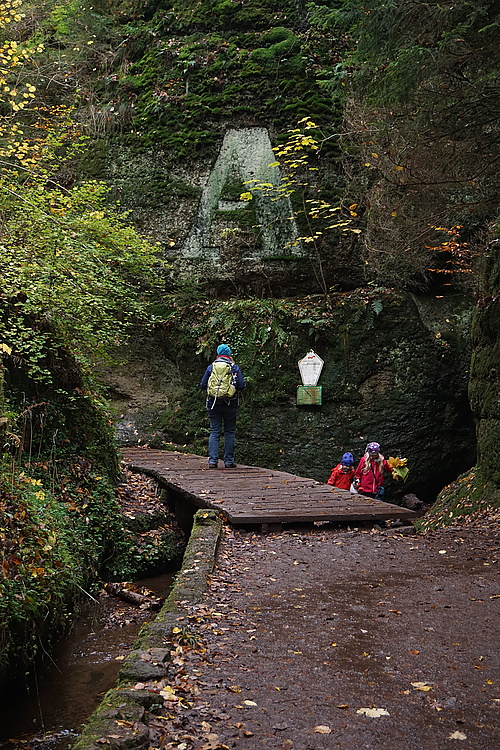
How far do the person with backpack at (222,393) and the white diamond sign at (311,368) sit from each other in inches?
124

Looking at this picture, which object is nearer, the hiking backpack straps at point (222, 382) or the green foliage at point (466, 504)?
the green foliage at point (466, 504)

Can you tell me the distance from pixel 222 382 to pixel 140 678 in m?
7.30

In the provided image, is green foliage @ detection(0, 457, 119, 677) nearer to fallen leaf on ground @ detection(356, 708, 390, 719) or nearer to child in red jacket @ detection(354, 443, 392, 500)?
fallen leaf on ground @ detection(356, 708, 390, 719)

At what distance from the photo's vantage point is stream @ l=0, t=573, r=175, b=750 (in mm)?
→ 4441

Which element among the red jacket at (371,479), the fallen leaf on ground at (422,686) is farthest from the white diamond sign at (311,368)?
the fallen leaf on ground at (422,686)

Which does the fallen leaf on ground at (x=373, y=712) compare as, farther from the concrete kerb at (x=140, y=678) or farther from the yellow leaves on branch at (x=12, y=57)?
the yellow leaves on branch at (x=12, y=57)

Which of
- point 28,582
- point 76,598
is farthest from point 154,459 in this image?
point 28,582

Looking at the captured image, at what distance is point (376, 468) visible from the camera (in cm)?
1123

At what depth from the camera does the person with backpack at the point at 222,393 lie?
1045cm

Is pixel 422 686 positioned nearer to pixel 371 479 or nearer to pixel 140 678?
pixel 140 678

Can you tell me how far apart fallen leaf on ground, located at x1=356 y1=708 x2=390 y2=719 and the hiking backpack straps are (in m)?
7.53

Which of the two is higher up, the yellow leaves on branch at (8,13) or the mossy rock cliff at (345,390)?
the yellow leaves on branch at (8,13)

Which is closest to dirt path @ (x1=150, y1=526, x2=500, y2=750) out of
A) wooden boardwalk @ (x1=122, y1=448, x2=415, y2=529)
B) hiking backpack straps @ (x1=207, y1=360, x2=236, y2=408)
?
wooden boardwalk @ (x1=122, y1=448, x2=415, y2=529)

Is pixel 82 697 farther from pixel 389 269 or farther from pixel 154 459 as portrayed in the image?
pixel 389 269
